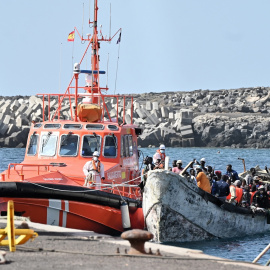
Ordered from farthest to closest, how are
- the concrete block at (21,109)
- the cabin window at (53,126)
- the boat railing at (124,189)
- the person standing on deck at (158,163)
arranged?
the concrete block at (21,109) < the person standing on deck at (158,163) < the cabin window at (53,126) < the boat railing at (124,189)

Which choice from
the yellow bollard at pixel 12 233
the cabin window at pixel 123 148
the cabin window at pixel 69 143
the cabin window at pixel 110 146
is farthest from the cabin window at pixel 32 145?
the yellow bollard at pixel 12 233

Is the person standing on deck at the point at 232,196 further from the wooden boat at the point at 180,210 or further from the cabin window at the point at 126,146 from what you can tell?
the cabin window at the point at 126,146

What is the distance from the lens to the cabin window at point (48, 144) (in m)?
18.2

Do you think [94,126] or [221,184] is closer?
[94,126]

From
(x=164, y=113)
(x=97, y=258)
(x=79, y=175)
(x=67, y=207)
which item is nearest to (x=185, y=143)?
(x=164, y=113)

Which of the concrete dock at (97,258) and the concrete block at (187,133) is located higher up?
the concrete block at (187,133)

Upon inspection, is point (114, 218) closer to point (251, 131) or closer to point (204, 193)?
point (204, 193)

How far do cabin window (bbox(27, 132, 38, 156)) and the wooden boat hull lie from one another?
8.40ft

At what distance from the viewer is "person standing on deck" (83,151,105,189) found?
1694cm

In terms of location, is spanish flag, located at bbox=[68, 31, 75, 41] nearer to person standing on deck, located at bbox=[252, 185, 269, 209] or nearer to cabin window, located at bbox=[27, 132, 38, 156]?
cabin window, located at bbox=[27, 132, 38, 156]

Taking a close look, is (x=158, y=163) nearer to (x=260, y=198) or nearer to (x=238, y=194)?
(x=238, y=194)

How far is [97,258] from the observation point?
10617 millimetres

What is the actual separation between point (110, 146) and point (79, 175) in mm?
1187

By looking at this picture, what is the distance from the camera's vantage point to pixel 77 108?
763 inches
